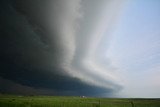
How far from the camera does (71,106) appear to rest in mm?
41906

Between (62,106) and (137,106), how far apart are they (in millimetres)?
12707

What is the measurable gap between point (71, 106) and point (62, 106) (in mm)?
1528

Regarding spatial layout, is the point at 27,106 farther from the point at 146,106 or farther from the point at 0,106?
the point at 146,106

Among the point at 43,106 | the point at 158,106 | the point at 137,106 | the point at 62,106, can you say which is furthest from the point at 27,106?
the point at 158,106

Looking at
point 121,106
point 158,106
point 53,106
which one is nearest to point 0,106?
point 53,106

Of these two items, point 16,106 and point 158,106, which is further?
point 158,106

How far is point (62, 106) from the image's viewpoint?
1633 inches

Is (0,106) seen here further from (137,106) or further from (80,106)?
(137,106)

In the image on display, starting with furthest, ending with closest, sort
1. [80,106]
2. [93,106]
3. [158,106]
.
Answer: [158,106], [80,106], [93,106]

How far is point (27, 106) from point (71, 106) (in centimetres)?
715

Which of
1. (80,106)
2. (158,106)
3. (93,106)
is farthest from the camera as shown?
(158,106)

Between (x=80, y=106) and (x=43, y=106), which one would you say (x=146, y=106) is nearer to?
(x=80, y=106)

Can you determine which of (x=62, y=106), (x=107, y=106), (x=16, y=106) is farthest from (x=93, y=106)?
(x=16, y=106)

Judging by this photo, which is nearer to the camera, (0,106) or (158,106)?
(0,106)
